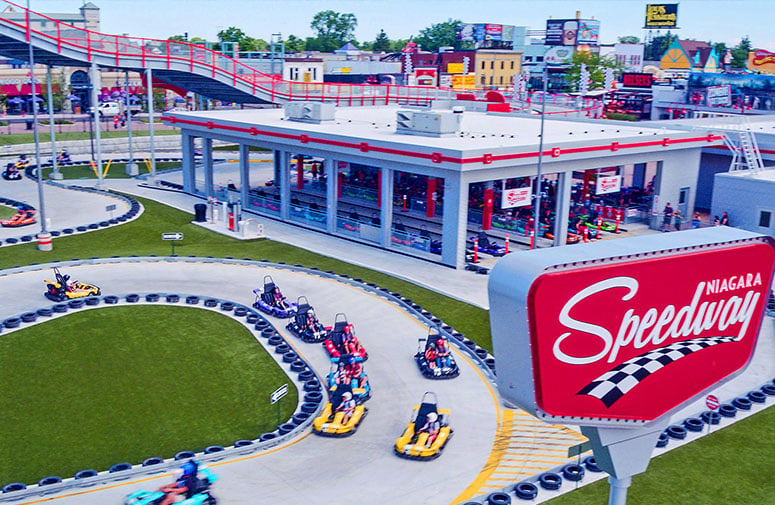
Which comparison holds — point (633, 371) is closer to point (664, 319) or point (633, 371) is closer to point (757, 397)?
point (664, 319)

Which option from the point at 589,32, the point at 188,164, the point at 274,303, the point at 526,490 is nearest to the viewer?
the point at 526,490

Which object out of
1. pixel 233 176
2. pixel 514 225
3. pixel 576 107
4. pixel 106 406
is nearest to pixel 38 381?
pixel 106 406

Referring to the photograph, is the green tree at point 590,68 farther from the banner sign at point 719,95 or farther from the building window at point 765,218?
the building window at point 765,218

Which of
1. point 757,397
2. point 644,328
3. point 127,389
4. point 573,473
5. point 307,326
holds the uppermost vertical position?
point 644,328

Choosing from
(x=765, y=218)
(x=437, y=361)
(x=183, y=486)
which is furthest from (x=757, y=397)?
(x=765, y=218)

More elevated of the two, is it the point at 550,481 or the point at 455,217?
the point at 455,217

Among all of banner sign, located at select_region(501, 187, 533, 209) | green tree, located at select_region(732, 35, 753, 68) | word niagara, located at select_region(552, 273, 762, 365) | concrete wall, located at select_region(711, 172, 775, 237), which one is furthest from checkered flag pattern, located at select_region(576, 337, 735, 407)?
green tree, located at select_region(732, 35, 753, 68)

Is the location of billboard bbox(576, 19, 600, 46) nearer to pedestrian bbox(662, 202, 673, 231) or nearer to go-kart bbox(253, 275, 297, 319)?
pedestrian bbox(662, 202, 673, 231)

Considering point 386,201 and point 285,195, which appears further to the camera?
point 285,195
